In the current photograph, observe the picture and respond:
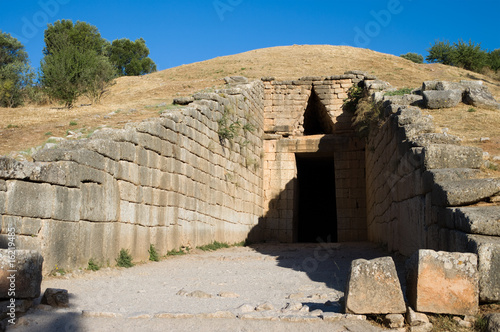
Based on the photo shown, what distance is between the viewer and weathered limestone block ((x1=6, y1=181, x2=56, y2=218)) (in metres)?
5.76

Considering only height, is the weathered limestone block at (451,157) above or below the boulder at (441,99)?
below

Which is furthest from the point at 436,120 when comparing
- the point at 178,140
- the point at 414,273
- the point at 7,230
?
the point at 7,230

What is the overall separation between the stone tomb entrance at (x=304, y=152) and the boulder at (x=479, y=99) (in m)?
5.26

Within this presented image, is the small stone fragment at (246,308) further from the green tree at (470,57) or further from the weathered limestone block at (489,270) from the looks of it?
the green tree at (470,57)

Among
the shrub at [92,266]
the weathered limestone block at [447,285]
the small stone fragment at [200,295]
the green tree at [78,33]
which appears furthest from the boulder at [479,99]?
the green tree at [78,33]

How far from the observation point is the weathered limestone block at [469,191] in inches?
197

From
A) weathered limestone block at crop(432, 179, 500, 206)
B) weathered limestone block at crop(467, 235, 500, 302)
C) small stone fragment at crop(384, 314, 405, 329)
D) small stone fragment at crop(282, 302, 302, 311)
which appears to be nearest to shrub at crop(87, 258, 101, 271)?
small stone fragment at crop(282, 302, 302, 311)

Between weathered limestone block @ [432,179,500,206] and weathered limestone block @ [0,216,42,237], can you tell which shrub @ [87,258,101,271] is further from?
weathered limestone block @ [432,179,500,206]

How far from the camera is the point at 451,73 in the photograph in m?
23.1

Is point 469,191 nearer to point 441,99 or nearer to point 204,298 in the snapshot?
point 204,298

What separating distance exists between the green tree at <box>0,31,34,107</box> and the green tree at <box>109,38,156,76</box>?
1004 centimetres

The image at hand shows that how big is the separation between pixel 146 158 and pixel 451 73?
19.2 metres

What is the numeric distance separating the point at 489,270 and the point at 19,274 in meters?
4.12

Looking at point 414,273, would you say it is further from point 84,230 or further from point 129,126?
point 129,126
